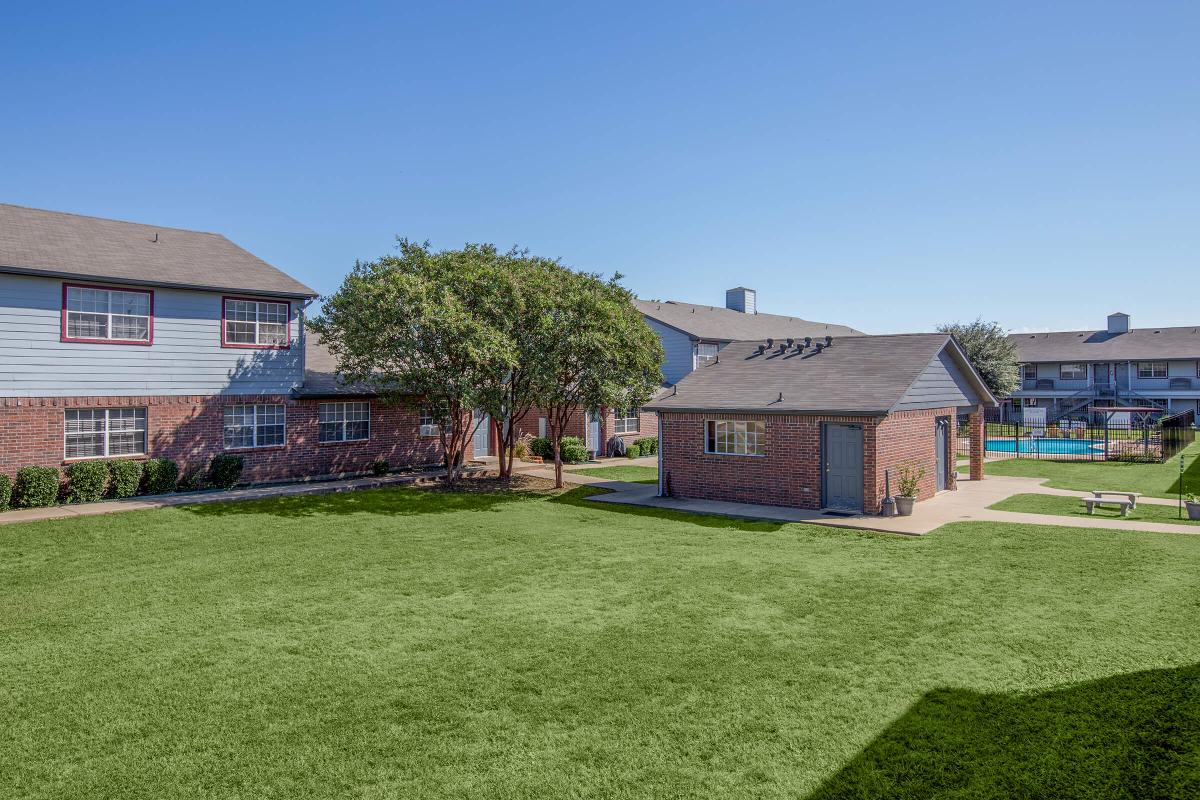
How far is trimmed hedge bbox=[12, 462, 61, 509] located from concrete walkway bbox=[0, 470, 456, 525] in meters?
0.28

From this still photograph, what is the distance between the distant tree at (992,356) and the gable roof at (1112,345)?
6.74m

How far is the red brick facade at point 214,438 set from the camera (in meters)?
17.0

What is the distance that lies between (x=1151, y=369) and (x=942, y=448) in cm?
3993

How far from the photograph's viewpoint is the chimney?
149ft

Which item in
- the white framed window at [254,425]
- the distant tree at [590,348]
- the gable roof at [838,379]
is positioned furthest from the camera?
the white framed window at [254,425]

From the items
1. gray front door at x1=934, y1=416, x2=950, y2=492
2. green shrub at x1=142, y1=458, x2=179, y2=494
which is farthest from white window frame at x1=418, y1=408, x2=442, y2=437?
gray front door at x1=934, y1=416, x2=950, y2=492

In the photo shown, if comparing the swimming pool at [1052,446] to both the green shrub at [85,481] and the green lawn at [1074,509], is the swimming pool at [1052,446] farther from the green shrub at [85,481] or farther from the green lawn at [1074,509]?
the green shrub at [85,481]

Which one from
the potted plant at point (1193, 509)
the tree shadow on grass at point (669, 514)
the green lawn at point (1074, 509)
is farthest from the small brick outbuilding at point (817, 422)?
the potted plant at point (1193, 509)

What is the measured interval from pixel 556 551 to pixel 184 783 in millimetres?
8004

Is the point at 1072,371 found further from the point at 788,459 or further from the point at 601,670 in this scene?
the point at 601,670

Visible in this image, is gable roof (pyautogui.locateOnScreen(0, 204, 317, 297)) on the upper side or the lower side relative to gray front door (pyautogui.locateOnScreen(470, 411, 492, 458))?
upper

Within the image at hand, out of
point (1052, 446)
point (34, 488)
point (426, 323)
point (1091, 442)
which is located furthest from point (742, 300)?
point (34, 488)

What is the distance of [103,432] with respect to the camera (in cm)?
1827

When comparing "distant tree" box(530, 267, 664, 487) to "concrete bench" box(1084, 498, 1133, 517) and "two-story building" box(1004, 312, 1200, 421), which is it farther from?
"two-story building" box(1004, 312, 1200, 421)
